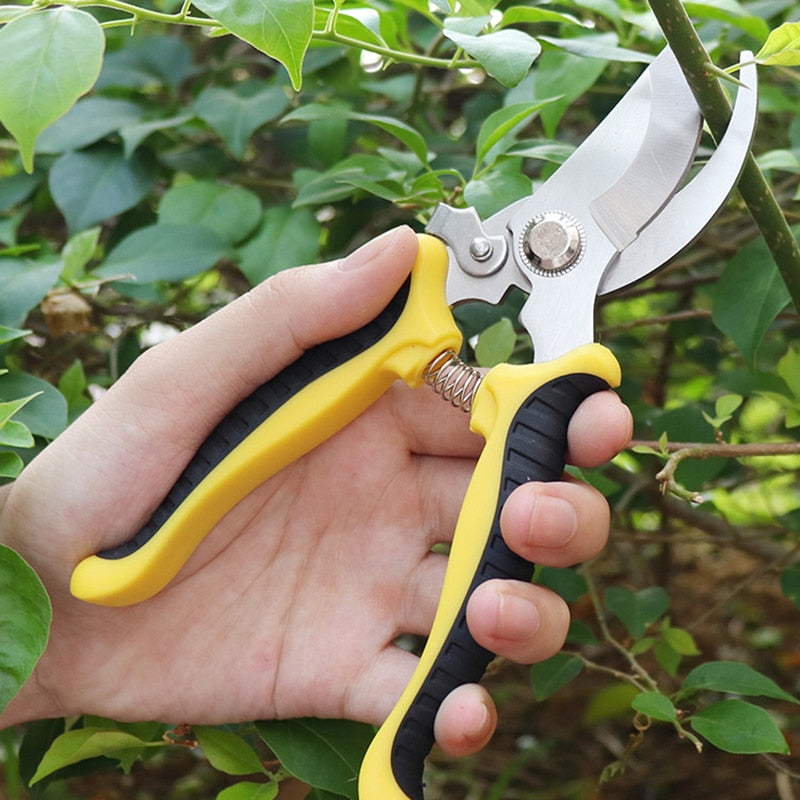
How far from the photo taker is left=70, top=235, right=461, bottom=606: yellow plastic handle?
80cm

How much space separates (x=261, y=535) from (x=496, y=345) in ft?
0.98

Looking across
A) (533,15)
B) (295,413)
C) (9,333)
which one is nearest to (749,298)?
(533,15)

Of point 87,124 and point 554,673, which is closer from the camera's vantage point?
point 554,673

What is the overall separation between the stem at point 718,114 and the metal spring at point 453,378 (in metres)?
0.26

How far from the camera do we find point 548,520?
2.34 feet

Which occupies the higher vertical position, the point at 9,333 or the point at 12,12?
the point at 12,12

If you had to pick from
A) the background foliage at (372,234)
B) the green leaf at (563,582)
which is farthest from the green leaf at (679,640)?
the green leaf at (563,582)

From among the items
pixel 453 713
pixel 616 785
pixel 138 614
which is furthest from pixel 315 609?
pixel 616 785

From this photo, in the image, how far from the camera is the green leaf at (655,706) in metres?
0.83

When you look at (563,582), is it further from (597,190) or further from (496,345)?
(597,190)

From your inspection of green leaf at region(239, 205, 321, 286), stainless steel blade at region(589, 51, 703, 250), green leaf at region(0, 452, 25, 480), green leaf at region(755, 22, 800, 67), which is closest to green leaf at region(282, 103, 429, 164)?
green leaf at region(239, 205, 321, 286)

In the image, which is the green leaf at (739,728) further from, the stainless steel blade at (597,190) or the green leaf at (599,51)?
the green leaf at (599,51)

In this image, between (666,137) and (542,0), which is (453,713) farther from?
(542,0)

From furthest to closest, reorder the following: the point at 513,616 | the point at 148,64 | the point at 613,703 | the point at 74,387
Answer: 1. the point at 613,703
2. the point at 148,64
3. the point at 74,387
4. the point at 513,616
